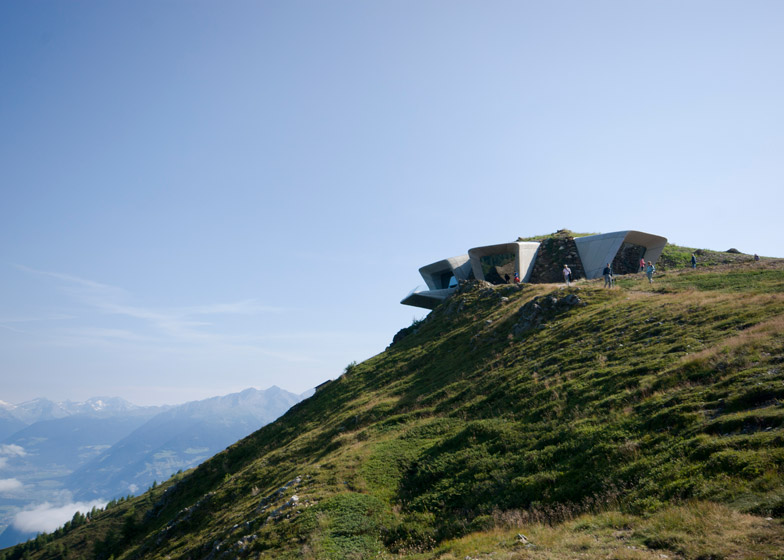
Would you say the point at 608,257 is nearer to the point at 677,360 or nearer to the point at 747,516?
the point at 677,360

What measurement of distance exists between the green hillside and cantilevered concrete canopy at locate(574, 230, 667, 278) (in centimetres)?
2005

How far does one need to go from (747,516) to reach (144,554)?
103 feet

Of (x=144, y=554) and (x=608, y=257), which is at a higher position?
(x=608, y=257)

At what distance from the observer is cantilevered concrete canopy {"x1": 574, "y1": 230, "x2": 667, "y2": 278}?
53781mm

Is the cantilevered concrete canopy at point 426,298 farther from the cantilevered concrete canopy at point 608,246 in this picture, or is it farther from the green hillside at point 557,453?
the green hillside at point 557,453

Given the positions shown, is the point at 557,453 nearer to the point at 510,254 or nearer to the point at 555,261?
the point at 555,261

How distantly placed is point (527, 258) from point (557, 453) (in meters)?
45.8

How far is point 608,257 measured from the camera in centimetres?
5353

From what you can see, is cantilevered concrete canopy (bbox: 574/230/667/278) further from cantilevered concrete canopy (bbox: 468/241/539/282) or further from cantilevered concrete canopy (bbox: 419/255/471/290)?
cantilevered concrete canopy (bbox: 419/255/471/290)

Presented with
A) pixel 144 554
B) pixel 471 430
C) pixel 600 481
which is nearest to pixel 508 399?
pixel 471 430

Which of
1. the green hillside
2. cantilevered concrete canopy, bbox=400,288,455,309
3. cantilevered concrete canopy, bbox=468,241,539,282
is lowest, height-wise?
the green hillside

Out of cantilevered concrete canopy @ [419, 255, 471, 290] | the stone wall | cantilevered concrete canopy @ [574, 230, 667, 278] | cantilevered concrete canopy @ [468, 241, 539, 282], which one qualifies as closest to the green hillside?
cantilevered concrete canopy @ [574, 230, 667, 278]

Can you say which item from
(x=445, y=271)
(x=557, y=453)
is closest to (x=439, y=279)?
(x=445, y=271)

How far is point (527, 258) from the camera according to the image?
58.0m
